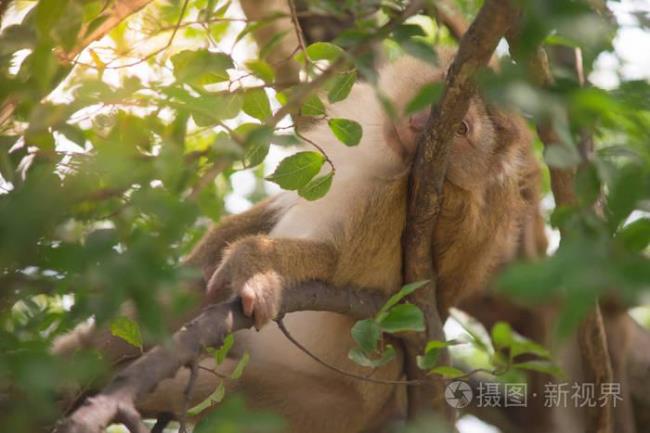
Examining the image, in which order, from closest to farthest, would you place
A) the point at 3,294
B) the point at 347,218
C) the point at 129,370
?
1. the point at 3,294
2. the point at 129,370
3. the point at 347,218

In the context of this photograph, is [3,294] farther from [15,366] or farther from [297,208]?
[297,208]

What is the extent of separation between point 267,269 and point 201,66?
4.22 ft

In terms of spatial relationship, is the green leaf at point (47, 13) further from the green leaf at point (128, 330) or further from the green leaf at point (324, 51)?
the green leaf at point (128, 330)

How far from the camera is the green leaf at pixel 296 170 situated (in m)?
2.80

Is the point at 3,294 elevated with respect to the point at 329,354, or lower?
elevated

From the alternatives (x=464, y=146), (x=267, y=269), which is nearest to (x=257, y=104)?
(x=267, y=269)

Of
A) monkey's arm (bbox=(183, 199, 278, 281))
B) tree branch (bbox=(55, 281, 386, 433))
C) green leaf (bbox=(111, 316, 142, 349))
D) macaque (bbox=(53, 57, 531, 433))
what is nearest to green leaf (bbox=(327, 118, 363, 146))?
tree branch (bbox=(55, 281, 386, 433))

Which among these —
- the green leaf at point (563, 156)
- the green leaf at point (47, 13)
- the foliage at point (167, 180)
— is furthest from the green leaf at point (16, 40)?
the green leaf at point (563, 156)

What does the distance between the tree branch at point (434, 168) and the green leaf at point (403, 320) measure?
65 centimetres

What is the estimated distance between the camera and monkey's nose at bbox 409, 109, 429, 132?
3.71 m

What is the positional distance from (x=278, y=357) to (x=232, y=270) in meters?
0.75

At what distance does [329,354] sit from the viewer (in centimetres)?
423

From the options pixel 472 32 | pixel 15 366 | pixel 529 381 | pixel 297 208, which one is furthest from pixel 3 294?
pixel 529 381

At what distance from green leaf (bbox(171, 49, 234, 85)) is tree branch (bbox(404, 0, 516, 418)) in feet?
2.25
